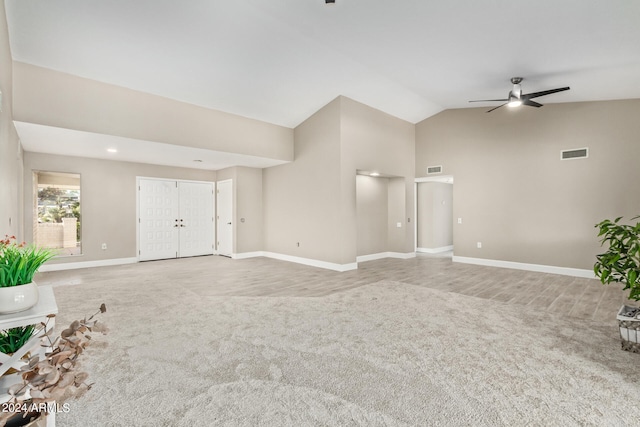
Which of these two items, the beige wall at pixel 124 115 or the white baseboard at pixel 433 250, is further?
the white baseboard at pixel 433 250

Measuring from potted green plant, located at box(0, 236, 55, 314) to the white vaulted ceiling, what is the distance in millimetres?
3480

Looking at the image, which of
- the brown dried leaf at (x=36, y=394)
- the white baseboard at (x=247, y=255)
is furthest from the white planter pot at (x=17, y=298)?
the white baseboard at (x=247, y=255)

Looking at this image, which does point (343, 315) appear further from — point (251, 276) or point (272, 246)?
point (272, 246)

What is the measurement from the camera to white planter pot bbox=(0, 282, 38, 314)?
123 centimetres

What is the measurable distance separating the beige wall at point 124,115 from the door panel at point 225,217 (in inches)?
84.3

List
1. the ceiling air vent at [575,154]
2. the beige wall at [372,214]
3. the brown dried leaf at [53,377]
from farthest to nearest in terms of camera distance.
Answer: the beige wall at [372,214]
the ceiling air vent at [575,154]
the brown dried leaf at [53,377]

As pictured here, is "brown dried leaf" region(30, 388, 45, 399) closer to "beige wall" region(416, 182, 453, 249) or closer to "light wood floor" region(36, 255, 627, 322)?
"light wood floor" region(36, 255, 627, 322)

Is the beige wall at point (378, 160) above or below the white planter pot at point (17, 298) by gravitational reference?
above

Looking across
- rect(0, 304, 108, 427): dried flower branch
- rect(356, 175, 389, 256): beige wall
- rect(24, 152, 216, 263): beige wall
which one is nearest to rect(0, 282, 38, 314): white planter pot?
rect(0, 304, 108, 427): dried flower branch

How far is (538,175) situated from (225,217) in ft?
25.0

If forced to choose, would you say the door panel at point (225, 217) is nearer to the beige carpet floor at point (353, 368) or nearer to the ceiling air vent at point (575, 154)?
the beige carpet floor at point (353, 368)

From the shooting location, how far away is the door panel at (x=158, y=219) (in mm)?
7773

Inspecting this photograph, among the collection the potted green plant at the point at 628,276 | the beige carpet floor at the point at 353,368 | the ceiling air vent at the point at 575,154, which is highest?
the ceiling air vent at the point at 575,154

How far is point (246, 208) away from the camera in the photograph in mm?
8406
